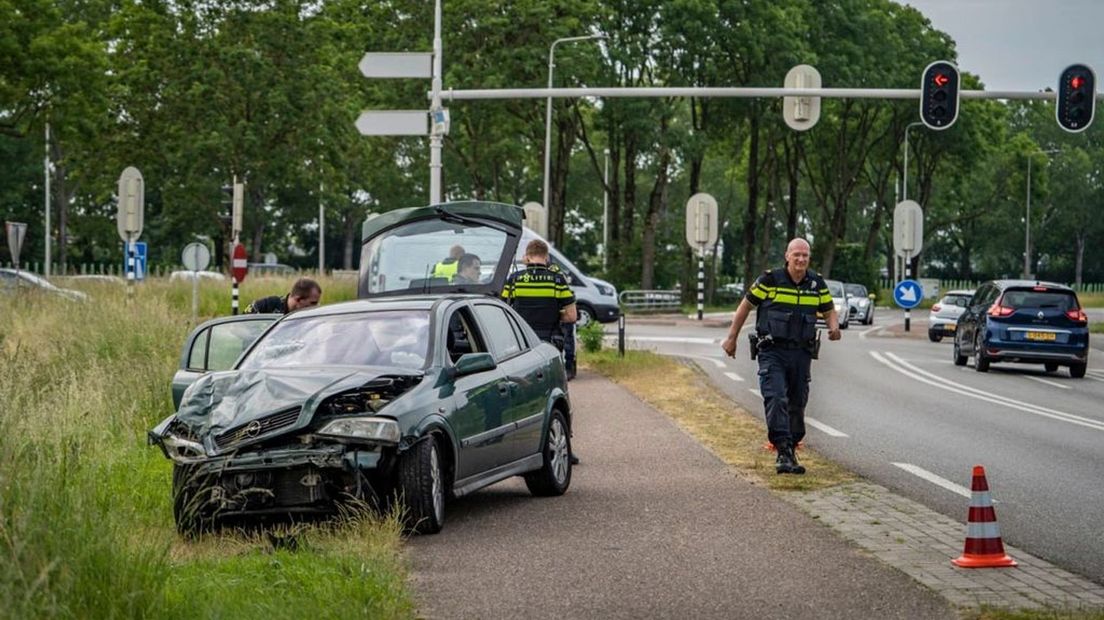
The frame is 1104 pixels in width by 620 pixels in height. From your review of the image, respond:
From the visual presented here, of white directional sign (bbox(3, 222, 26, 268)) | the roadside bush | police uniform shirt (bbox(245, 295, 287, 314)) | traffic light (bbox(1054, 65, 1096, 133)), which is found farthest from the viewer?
white directional sign (bbox(3, 222, 26, 268))

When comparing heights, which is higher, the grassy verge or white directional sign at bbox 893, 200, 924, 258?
white directional sign at bbox 893, 200, 924, 258

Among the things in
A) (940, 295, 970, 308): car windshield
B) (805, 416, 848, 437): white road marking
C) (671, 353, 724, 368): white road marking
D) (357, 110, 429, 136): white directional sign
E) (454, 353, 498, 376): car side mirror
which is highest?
(357, 110, 429, 136): white directional sign

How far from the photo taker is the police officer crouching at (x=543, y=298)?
1471cm

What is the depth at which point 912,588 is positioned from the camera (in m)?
7.72

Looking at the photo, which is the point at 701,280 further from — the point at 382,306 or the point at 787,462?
the point at 382,306

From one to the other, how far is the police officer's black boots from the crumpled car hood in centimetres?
386

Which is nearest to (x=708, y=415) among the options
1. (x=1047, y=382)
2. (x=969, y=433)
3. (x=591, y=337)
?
(x=969, y=433)

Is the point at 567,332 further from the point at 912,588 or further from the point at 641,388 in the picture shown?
the point at 912,588

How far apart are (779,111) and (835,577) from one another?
5176 cm

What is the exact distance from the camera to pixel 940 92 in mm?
28141

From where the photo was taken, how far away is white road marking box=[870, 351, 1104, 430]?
18734mm

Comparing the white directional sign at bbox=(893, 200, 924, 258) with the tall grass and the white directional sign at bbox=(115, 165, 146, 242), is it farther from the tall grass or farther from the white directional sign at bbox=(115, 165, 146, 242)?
the tall grass

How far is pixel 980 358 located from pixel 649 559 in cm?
2087

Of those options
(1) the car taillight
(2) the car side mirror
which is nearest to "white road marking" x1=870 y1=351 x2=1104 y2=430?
(1) the car taillight
